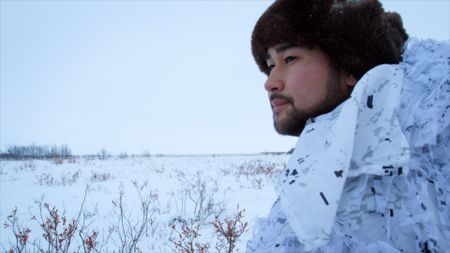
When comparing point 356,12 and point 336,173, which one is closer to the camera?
point 336,173

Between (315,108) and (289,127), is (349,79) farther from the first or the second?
(289,127)

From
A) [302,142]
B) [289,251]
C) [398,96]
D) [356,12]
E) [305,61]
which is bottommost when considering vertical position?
[289,251]

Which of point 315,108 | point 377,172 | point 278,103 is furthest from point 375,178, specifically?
point 278,103

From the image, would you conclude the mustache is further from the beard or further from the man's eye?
the man's eye

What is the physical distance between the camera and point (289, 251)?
650 millimetres

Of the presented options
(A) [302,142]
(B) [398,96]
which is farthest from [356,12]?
(A) [302,142]

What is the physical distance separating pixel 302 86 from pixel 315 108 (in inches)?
4.0

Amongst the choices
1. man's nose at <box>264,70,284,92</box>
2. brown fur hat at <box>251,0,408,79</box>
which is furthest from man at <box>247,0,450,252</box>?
man's nose at <box>264,70,284,92</box>

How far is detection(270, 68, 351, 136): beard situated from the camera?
1.10 m

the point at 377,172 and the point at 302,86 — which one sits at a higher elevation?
the point at 302,86

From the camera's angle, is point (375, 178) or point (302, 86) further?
point (302, 86)

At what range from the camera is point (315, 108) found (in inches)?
43.3

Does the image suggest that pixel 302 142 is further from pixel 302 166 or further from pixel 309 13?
pixel 309 13

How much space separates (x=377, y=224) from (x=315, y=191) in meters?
0.19
